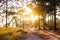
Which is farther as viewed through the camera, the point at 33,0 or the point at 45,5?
the point at 33,0

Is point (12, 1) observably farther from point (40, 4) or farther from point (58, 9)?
point (58, 9)

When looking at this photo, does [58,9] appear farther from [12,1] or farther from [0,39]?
[0,39]

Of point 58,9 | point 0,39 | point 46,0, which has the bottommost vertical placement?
point 0,39

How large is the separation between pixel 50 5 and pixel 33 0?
597 cm

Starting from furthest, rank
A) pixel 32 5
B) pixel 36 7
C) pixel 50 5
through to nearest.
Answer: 1. pixel 32 5
2. pixel 36 7
3. pixel 50 5

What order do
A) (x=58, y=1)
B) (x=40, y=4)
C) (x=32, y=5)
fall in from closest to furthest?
(x=58, y=1) < (x=40, y=4) < (x=32, y=5)

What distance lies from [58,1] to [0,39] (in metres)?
17.0

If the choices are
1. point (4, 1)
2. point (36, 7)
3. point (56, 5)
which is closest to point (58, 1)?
point (56, 5)

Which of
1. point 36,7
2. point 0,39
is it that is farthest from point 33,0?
point 0,39

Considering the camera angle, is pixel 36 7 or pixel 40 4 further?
pixel 36 7

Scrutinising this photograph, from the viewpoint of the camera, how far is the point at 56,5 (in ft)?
83.2

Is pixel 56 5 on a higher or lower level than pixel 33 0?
lower

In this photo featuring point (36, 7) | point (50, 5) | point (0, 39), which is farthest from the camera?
point (36, 7)

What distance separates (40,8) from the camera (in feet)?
94.6
